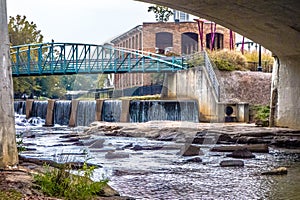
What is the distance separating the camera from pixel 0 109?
1017 cm

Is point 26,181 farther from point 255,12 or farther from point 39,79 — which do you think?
point 39,79

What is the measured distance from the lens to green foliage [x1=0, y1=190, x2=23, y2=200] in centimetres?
664

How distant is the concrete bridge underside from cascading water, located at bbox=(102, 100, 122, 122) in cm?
1184

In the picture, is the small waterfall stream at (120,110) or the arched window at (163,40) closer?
the small waterfall stream at (120,110)

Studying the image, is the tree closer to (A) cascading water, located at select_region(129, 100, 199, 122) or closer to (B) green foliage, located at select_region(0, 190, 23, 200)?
(A) cascading water, located at select_region(129, 100, 199, 122)

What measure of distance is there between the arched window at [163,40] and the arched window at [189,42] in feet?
3.80

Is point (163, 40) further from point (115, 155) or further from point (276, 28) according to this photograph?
point (115, 155)

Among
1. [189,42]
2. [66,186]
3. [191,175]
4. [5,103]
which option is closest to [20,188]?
[66,186]

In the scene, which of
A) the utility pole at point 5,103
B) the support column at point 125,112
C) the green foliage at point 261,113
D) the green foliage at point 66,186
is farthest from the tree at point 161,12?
the green foliage at point 66,186

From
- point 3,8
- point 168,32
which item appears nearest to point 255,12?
point 3,8

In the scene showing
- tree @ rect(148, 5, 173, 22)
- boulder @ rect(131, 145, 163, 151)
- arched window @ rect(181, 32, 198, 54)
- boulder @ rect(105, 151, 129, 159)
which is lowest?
boulder @ rect(131, 145, 163, 151)

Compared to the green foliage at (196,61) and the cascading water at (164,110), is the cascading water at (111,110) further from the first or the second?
the green foliage at (196,61)

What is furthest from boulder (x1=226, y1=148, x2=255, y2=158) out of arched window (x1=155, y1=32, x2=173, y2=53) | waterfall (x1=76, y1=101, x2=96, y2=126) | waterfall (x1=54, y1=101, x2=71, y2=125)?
arched window (x1=155, y1=32, x2=173, y2=53)

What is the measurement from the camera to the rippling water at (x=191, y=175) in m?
10.7
